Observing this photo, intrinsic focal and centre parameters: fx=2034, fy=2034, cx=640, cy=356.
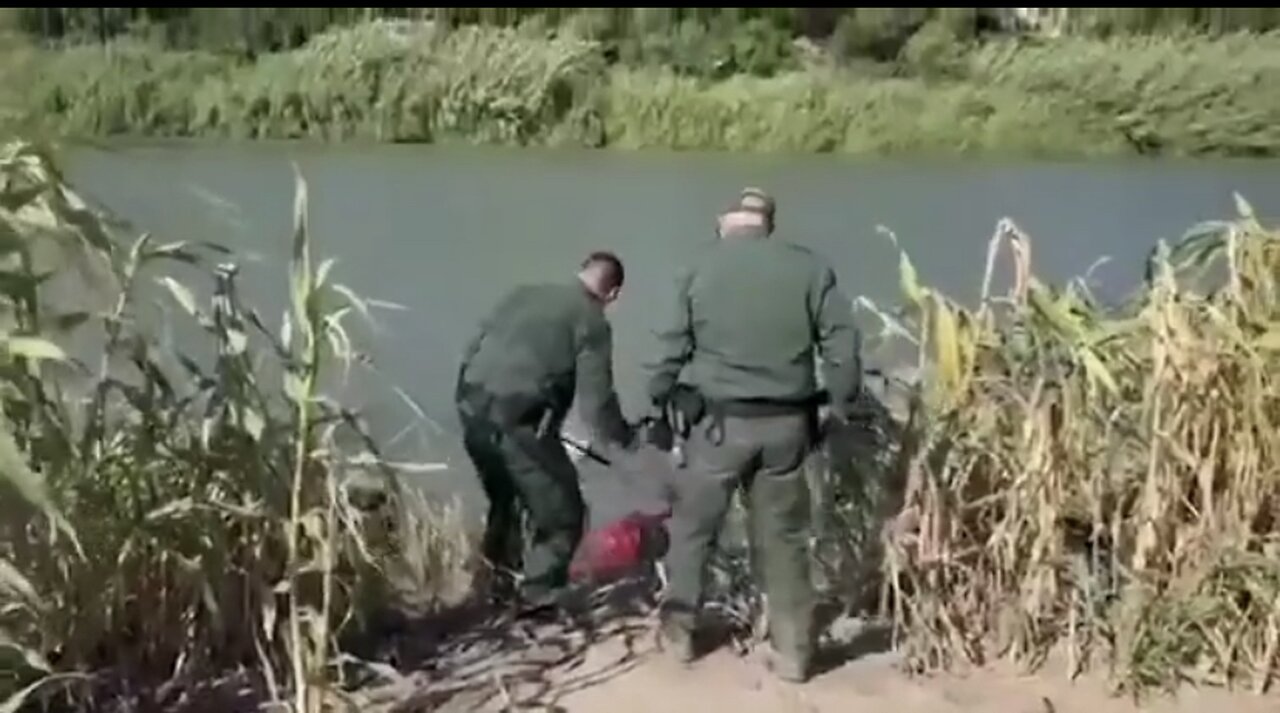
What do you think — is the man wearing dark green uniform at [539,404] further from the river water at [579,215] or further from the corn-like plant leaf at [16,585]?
the corn-like plant leaf at [16,585]

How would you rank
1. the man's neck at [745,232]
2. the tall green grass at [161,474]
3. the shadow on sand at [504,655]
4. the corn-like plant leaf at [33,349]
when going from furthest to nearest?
1. the man's neck at [745,232]
2. the shadow on sand at [504,655]
3. the tall green grass at [161,474]
4. the corn-like plant leaf at [33,349]

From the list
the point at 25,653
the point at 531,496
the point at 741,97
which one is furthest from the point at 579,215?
the point at 25,653

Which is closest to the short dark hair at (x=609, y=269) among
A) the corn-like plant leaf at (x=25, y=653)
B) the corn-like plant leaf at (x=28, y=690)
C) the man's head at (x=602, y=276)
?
the man's head at (x=602, y=276)

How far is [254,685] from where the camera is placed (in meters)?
4.87

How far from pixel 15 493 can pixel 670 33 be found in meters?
23.1

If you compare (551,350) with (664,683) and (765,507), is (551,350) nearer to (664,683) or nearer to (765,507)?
(765,507)

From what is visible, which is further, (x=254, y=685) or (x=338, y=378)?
(x=338, y=378)

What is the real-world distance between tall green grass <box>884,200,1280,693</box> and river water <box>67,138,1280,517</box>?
2256 mm

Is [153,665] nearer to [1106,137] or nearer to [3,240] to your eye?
[3,240]

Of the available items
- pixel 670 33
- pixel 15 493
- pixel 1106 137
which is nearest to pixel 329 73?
pixel 670 33

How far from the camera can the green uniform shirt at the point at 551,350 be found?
6125 millimetres

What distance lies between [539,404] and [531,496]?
0.99 feet

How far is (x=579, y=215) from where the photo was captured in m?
16.5

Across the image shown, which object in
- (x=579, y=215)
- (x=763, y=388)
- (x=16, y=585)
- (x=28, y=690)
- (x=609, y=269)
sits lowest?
(x=579, y=215)
